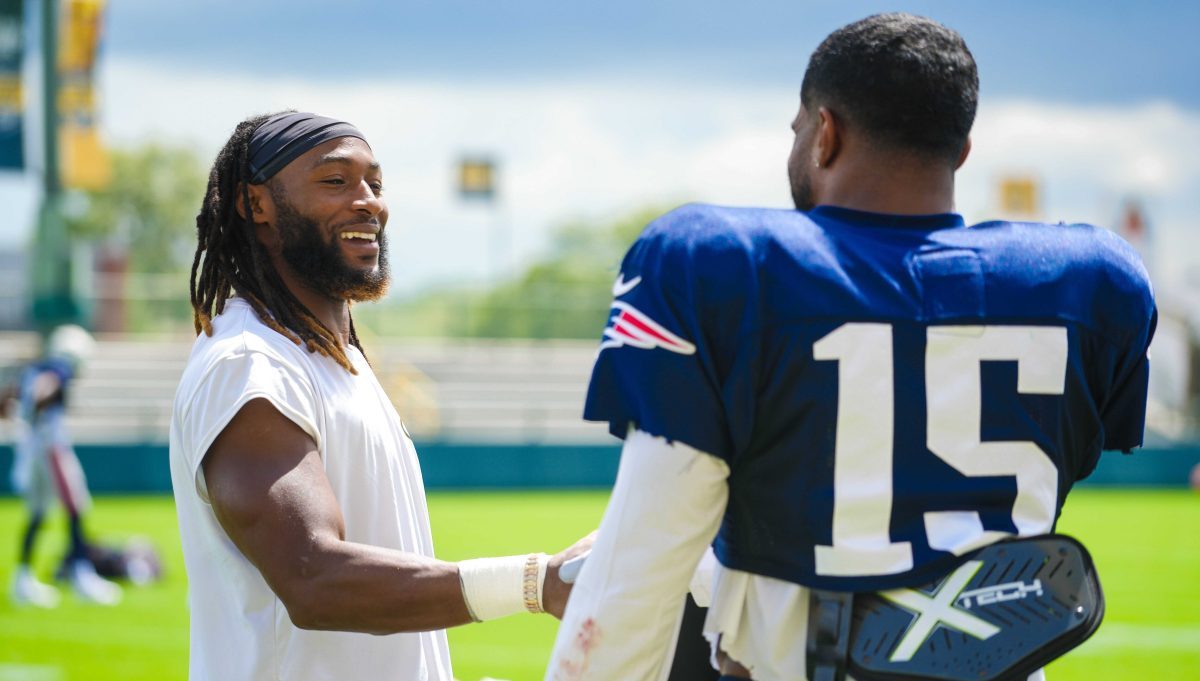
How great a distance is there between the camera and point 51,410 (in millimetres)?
11062

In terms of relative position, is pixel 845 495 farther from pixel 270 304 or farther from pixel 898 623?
pixel 270 304

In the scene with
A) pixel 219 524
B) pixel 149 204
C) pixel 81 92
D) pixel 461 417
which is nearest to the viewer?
pixel 219 524

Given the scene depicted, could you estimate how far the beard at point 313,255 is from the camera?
295 cm

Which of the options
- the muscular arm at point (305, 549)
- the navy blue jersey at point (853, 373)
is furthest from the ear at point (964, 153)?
the muscular arm at point (305, 549)

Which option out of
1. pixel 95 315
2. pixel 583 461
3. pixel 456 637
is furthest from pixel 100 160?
pixel 456 637

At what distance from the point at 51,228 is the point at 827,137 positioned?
21.1 meters

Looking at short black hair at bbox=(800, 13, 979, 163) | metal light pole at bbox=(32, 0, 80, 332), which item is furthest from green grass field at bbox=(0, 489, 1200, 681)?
short black hair at bbox=(800, 13, 979, 163)

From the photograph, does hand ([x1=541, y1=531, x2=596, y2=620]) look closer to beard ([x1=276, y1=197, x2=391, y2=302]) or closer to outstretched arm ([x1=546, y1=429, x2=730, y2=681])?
outstretched arm ([x1=546, y1=429, x2=730, y2=681])

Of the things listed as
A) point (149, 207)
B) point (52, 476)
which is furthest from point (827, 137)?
point (149, 207)

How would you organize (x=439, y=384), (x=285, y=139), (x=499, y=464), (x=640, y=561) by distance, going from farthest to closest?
(x=439, y=384) → (x=499, y=464) → (x=285, y=139) → (x=640, y=561)

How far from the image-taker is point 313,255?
9.71 ft

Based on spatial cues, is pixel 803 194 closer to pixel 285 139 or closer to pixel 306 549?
pixel 306 549

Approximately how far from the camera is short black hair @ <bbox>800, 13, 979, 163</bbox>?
6.82ft

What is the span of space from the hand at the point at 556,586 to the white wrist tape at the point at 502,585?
0.04ft
